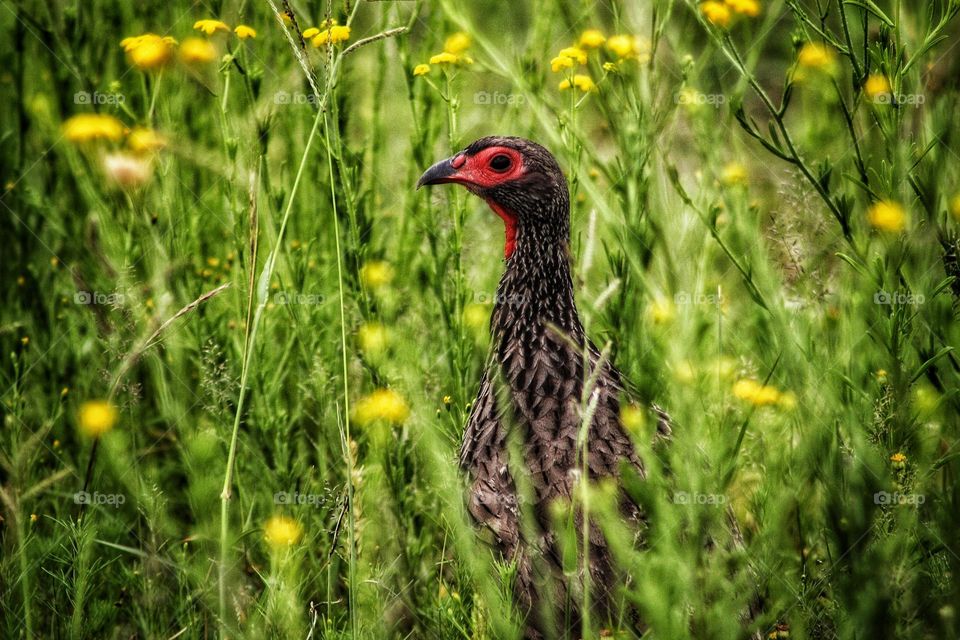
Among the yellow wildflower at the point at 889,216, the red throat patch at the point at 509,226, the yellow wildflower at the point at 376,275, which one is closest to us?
the yellow wildflower at the point at 889,216

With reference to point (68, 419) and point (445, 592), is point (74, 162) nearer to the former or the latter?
point (68, 419)

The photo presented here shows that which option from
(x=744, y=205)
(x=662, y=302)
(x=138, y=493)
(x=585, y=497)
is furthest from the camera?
(x=744, y=205)

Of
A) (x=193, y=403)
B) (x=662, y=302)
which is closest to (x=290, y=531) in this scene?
(x=193, y=403)

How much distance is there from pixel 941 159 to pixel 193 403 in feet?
8.61

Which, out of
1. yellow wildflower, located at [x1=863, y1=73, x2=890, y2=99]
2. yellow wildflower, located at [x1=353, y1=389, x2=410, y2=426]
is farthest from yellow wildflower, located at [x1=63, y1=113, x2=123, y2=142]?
yellow wildflower, located at [x1=863, y1=73, x2=890, y2=99]

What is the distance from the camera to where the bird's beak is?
10.1 feet

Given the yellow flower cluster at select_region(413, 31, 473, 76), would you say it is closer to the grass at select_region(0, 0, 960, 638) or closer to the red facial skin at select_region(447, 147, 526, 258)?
the grass at select_region(0, 0, 960, 638)

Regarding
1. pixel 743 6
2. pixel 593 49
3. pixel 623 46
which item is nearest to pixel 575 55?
pixel 623 46

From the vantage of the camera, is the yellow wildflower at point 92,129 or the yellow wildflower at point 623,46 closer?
the yellow wildflower at point 623,46

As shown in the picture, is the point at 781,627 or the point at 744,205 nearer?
the point at 781,627

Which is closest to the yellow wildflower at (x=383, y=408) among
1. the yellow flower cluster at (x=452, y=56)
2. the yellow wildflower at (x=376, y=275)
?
the yellow wildflower at (x=376, y=275)

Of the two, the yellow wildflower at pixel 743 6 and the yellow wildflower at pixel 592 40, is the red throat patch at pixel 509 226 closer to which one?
the yellow wildflower at pixel 592 40

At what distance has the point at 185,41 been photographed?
3.66 meters

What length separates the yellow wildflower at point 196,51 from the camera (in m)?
3.59
